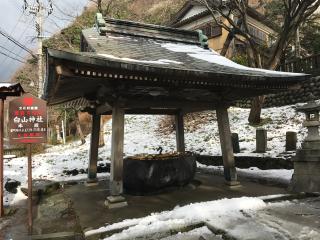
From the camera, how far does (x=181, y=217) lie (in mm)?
6344

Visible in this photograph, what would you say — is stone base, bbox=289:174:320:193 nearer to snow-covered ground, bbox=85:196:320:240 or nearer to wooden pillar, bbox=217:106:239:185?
snow-covered ground, bbox=85:196:320:240

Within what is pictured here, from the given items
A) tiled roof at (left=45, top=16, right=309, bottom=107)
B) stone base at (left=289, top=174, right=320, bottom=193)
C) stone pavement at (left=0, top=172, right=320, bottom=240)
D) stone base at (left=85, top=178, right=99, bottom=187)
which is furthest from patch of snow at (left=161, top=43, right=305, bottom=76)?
stone base at (left=85, top=178, right=99, bottom=187)

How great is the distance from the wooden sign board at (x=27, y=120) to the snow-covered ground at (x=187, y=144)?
4.20 metres

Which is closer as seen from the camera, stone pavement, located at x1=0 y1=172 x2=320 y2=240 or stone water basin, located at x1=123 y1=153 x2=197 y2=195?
stone pavement, located at x1=0 y1=172 x2=320 y2=240

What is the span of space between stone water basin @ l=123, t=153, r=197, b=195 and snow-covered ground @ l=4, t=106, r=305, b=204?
3391mm

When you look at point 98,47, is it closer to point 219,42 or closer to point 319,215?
point 319,215

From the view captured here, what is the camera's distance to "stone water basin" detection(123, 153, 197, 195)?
27.6ft

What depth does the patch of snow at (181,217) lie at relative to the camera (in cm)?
577

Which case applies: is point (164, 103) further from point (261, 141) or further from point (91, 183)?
point (261, 141)

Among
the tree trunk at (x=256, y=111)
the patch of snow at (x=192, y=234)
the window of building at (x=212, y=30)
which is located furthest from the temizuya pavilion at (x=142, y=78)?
the window of building at (x=212, y=30)

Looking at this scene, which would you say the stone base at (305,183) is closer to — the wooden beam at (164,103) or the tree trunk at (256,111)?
the wooden beam at (164,103)

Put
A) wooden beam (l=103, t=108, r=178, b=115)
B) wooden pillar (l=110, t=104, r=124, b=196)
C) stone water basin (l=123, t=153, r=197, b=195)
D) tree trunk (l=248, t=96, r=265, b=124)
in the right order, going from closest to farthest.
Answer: wooden pillar (l=110, t=104, r=124, b=196) < stone water basin (l=123, t=153, r=197, b=195) < wooden beam (l=103, t=108, r=178, b=115) < tree trunk (l=248, t=96, r=265, b=124)

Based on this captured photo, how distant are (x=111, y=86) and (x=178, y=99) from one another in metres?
2.24

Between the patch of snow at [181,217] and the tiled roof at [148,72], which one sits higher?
the tiled roof at [148,72]
